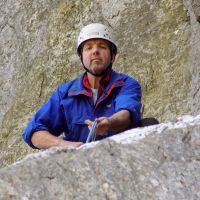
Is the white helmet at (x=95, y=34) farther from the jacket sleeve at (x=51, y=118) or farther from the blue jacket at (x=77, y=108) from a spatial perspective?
the jacket sleeve at (x=51, y=118)

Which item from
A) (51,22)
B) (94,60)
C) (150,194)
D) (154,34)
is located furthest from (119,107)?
(51,22)

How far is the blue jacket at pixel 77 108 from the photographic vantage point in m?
5.98

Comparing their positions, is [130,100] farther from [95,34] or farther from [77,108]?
[95,34]

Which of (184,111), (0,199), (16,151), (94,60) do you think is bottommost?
(16,151)

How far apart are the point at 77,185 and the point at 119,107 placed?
87.1 inches

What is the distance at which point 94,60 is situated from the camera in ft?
20.6

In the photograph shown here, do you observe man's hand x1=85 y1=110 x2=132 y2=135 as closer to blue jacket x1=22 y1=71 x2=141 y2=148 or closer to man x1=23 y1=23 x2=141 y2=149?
man x1=23 y1=23 x2=141 y2=149

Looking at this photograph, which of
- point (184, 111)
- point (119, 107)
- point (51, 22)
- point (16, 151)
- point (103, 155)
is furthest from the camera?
point (51, 22)

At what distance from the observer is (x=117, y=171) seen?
3.78 meters

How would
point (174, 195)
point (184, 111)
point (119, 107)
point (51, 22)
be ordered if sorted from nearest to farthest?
point (174, 195) < point (119, 107) < point (184, 111) < point (51, 22)

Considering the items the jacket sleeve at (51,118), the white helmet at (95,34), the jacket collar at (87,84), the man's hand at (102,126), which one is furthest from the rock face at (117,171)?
the white helmet at (95,34)

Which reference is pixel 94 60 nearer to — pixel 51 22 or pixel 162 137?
pixel 162 137

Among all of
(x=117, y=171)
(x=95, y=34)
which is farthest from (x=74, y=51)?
(x=117, y=171)

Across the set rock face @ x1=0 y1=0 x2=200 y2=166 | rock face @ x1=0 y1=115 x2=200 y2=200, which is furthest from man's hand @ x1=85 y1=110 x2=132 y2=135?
rock face @ x1=0 y1=0 x2=200 y2=166
